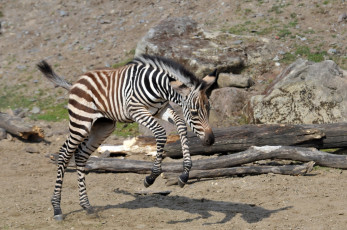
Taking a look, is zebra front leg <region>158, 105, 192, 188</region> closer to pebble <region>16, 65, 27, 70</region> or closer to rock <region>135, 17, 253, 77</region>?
rock <region>135, 17, 253, 77</region>

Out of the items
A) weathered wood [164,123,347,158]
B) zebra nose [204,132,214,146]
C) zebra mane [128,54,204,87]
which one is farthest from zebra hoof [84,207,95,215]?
weathered wood [164,123,347,158]

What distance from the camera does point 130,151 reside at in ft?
37.1

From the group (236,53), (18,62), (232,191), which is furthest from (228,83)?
(18,62)

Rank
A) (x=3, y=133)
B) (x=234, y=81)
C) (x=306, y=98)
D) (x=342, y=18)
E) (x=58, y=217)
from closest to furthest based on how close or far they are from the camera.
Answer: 1. (x=58, y=217)
2. (x=306, y=98)
3. (x=3, y=133)
4. (x=234, y=81)
5. (x=342, y=18)

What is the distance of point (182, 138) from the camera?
7.51 meters

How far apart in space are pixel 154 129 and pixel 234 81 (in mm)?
6607

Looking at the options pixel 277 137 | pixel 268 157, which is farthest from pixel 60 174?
pixel 277 137

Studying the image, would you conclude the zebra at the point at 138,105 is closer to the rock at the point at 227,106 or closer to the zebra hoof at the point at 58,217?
the zebra hoof at the point at 58,217

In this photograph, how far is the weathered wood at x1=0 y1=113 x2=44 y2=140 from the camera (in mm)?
12500

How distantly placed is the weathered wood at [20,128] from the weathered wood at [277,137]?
4.16 metres

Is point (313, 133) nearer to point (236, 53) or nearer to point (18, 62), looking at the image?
point (236, 53)

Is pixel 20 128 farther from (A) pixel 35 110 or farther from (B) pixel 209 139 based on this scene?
(B) pixel 209 139

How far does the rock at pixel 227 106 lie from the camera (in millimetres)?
12953

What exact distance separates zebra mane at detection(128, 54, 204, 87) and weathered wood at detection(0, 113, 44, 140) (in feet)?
17.4
